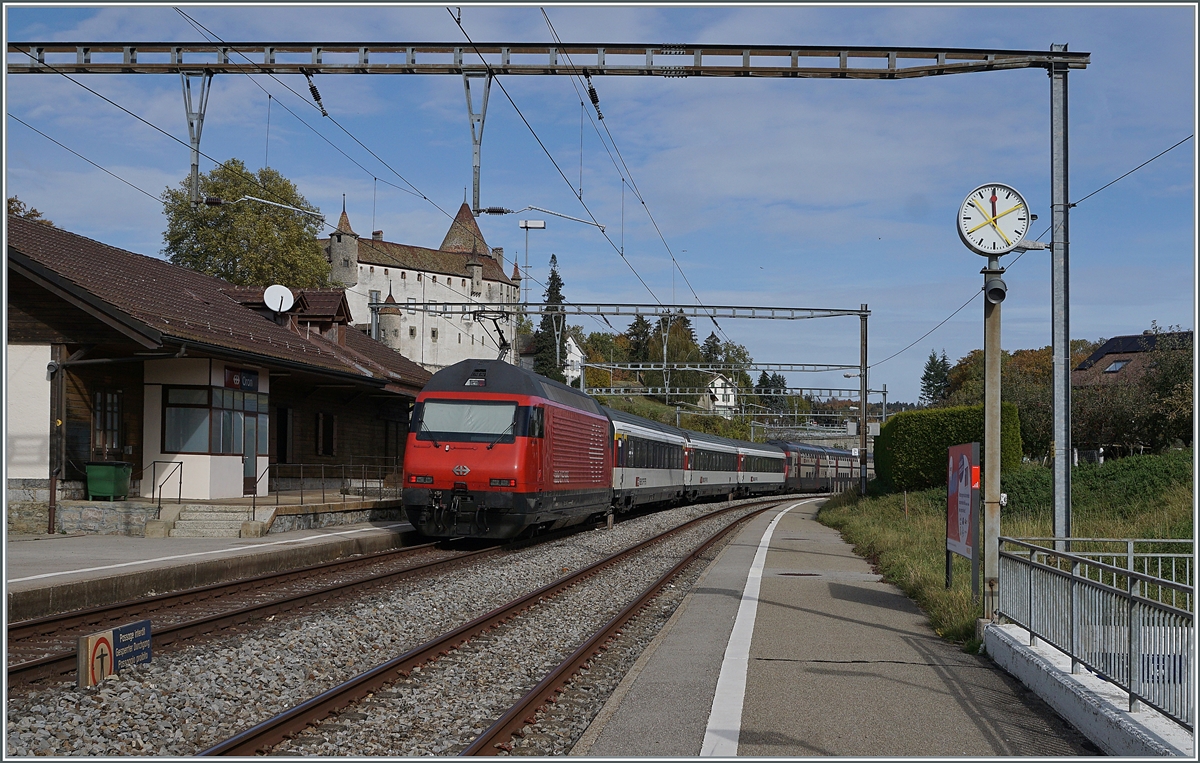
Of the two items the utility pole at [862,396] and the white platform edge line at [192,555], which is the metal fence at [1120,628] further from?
the utility pole at [862,396]

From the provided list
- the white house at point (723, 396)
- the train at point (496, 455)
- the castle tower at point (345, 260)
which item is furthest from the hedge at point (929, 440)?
the castle tower at point (345, 260)

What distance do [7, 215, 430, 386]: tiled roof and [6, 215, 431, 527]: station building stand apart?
0.21ft

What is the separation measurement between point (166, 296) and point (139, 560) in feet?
36.8

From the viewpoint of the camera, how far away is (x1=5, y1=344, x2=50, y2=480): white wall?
19.0 m

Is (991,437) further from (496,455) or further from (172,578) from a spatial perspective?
(172,578)

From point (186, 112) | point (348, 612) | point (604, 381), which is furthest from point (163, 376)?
point (604, 381)

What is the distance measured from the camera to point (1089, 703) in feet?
21.4

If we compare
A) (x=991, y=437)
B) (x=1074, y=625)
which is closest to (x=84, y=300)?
(x=991, y=437)

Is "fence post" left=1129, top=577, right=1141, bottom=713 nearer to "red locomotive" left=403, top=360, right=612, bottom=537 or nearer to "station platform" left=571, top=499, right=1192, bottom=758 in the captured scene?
"station platform" left=571, top=499, right=1192, bottom=758

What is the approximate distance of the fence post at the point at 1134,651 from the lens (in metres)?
6.04

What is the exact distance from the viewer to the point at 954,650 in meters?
9.66

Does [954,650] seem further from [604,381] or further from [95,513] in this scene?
[604,381]

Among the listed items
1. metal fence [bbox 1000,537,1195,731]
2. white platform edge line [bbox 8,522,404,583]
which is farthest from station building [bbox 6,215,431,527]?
metal fence [bbox 1000,537,1195,731]

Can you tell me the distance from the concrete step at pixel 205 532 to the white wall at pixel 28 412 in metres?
2.55
